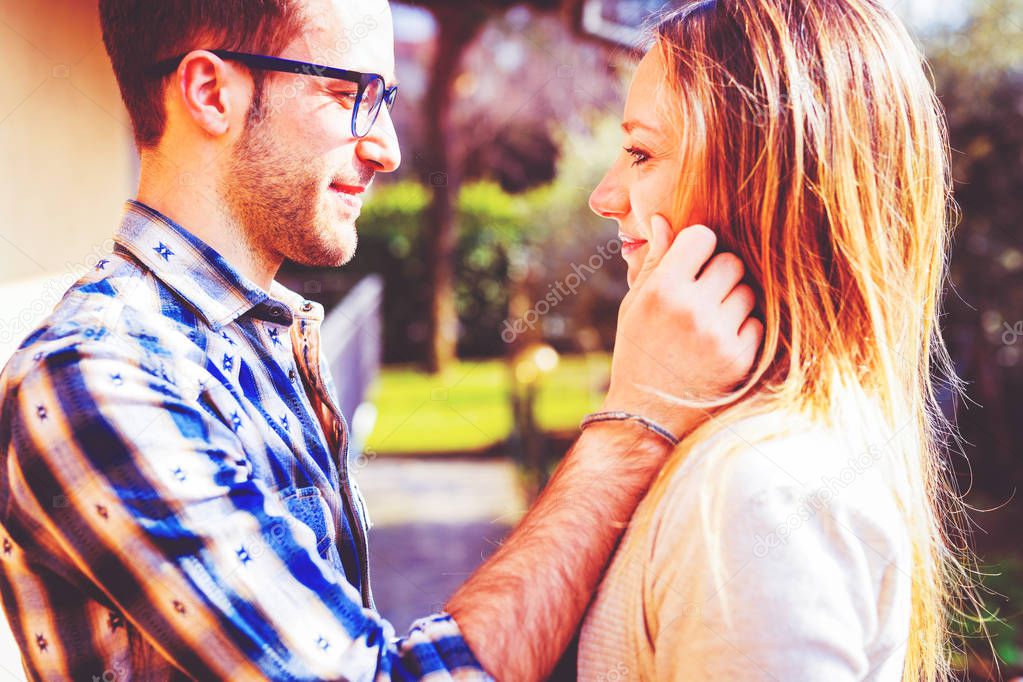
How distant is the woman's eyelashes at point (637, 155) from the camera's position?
5.56 ft

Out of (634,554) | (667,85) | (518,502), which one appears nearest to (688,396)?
(634,554)

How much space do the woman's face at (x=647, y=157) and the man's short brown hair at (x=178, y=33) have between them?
70cm

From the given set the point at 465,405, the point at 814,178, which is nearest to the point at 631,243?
the point at 814,178

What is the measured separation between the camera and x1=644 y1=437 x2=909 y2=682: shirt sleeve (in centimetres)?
127

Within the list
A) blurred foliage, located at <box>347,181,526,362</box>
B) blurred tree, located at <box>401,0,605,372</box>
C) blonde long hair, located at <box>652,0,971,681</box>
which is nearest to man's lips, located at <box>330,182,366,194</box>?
blonde long hair, located at <box>652,0,971,681</box>

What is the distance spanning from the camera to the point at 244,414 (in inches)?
60.2

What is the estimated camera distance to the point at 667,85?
1638mm

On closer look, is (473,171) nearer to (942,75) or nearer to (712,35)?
(942,75)

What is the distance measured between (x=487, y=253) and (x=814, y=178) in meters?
14.7

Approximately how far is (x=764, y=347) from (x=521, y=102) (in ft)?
58.0

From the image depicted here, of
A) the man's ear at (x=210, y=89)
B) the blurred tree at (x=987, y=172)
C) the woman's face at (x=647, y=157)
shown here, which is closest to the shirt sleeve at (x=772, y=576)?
the woman's face at (x=647, y=157)

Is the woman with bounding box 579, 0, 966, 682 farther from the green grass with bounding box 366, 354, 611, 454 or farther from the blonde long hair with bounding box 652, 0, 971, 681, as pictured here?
the green grass with bounding box 366, 354, 611, 454

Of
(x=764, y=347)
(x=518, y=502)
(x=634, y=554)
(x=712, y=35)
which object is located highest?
(x=712, y=35)

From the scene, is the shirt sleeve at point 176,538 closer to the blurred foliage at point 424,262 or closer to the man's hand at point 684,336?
the man's hand at point 684,336
